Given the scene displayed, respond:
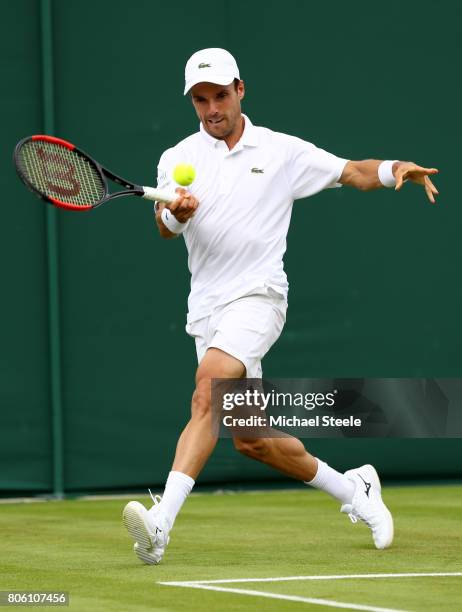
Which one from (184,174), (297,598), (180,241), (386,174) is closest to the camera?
(297,598)

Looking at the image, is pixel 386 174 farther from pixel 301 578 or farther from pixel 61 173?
pixel 301 578

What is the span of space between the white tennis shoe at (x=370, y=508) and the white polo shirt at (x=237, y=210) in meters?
0.84

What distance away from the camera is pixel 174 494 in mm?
5438

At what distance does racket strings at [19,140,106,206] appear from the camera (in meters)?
5.67

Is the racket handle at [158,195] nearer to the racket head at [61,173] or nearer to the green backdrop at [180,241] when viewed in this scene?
the racket head at [61,173]

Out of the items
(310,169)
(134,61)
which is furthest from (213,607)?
(134,61)

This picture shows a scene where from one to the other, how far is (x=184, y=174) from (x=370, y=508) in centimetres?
149

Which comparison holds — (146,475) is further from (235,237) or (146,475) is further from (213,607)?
(213,607)

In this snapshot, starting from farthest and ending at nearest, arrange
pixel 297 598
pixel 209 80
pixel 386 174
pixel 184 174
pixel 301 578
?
1. pixel 386 174
2. pixel 209 80
3. pixel 184 174
4. pixel 301 578
5. pixel 297 598

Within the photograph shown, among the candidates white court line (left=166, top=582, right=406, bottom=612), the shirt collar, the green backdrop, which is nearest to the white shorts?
the shirt collar

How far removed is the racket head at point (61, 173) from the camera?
18.4 ft

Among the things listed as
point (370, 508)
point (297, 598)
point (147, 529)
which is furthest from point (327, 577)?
point (370, 508)

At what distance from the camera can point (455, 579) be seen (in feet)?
16.1

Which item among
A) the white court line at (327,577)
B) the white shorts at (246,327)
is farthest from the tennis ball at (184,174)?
the white court line at (327,577)
